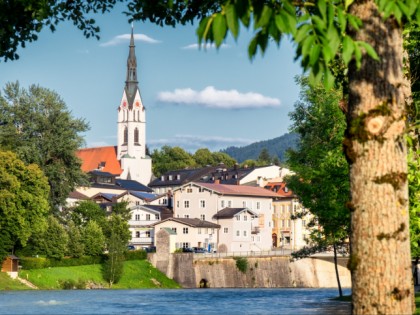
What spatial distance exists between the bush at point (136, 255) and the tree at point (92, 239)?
6.66m

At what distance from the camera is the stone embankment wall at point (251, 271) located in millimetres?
102312

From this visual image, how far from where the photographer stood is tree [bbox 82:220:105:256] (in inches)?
3676

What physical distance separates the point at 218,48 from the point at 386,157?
218 centimetres

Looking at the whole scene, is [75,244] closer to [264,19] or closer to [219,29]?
[264,19]

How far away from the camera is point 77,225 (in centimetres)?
10062

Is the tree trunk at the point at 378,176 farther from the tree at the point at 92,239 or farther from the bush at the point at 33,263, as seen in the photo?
the tree at the point at 92,239

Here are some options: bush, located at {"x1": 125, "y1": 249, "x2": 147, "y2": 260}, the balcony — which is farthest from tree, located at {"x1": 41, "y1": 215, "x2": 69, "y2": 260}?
the balcony

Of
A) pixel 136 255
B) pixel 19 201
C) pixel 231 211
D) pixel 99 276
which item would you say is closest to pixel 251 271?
pixel 136 255

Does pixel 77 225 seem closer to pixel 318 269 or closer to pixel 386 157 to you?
pixel 318 269

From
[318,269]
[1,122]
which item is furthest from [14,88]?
[318,269]

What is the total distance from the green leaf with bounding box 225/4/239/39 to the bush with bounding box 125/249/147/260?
94994mm

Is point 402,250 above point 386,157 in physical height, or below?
below

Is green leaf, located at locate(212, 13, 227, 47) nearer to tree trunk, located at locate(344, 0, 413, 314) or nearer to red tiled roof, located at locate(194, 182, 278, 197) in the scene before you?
tree trunk, located at locate(344, 0, 413, 314)

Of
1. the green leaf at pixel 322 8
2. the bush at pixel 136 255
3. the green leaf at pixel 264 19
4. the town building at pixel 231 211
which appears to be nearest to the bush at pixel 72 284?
the bush at pixel 136 255
